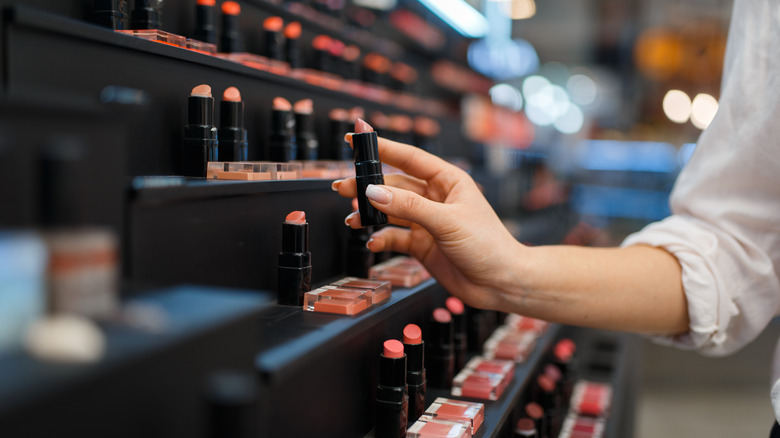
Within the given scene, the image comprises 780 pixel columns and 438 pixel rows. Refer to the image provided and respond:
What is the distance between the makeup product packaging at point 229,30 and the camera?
2.50ft

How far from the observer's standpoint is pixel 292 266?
629 millimetres

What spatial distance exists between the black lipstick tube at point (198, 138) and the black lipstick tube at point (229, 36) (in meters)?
0.18

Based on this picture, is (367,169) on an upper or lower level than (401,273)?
upper

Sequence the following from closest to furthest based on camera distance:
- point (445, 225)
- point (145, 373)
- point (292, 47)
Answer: point (145, 373) < point (445, 225) < point (292, 47)

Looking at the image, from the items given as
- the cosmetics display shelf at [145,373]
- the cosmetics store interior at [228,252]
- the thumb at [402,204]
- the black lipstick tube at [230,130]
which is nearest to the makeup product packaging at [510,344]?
the cosmetics store interior at [228,252]

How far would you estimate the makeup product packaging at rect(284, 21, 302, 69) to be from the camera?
88 centimetres

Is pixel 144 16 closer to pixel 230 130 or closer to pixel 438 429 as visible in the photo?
pixel 230 130

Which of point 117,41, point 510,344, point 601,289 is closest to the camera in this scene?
point 117,41

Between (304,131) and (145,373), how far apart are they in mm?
530

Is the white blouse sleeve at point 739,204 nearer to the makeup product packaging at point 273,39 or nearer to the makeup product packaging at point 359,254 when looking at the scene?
the makeup product packaging at point 359,254

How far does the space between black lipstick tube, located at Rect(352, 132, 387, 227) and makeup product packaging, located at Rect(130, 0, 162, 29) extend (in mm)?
225

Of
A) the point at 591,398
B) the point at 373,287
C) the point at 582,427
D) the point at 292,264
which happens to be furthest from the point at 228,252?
the point at 591,398

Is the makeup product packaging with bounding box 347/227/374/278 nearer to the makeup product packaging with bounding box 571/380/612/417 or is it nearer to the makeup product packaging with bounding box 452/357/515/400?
the makeup product packaging with bounding box 452/357/515/400

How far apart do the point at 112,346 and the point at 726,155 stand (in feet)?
2.43
